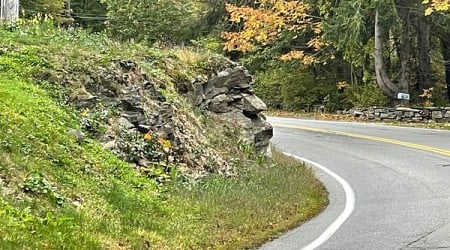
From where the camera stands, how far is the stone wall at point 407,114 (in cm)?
2777

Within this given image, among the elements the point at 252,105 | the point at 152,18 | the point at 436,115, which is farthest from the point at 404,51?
the point at 252,105

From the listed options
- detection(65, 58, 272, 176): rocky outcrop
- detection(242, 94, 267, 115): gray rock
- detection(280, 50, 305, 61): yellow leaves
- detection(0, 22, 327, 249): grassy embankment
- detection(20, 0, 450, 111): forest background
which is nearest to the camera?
detection(0, 22, 327, 249): grassy embankment

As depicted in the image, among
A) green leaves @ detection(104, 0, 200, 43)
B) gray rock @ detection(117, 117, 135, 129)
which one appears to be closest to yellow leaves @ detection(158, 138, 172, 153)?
gray rock @ detection(117, 117, 135, 129)

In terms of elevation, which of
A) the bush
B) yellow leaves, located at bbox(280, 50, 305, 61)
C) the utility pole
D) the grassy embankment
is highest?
yellow leaves, located at bbox(280, 50, 305, 61)

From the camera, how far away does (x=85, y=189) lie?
8.39 m

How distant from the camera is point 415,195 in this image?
11.9 meters

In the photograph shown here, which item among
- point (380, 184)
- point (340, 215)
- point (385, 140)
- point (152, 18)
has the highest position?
point (152, 18)

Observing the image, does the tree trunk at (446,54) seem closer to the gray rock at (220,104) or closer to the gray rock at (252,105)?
the gray rock at (252,105)

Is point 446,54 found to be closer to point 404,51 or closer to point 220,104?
point 404,51

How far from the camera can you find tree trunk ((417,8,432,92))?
3001 centimetres

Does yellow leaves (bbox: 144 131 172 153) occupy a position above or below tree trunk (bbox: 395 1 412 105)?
below

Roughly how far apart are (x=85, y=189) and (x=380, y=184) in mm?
7066

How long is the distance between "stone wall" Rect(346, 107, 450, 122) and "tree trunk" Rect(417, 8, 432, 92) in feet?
10.7

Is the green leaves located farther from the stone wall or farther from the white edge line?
the white edge line
